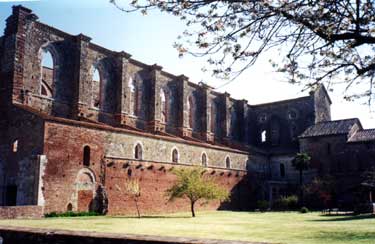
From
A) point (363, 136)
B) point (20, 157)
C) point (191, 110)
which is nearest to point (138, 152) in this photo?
point (20, 157)

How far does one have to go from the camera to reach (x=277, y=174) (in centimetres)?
4541

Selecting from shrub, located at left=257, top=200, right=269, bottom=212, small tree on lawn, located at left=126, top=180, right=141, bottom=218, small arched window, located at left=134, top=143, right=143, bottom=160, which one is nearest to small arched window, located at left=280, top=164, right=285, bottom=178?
shrub, located at left=257, top=200, right=269, bottom=212

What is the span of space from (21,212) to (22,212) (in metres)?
0.08

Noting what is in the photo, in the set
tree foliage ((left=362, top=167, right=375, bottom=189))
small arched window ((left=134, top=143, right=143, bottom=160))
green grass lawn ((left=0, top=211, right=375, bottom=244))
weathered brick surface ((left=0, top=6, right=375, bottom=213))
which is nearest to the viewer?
green grass lawn ((left=0, top=211, right=375, bottom=244))

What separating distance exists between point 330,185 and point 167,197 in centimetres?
1684

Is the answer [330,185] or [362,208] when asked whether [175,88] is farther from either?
[362,208]

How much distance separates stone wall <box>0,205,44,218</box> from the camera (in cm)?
1864

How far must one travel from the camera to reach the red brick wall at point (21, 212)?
18625 millimetres

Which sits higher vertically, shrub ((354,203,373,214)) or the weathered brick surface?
the weathered brick surface

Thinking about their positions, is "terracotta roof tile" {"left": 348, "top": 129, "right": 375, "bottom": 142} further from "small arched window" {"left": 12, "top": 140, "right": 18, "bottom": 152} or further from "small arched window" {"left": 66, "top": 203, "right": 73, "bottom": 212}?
"small arched window" {"left": 12, "top": 140, "right": 18, "bottom": 152}

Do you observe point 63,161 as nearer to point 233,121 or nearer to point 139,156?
point 139,156

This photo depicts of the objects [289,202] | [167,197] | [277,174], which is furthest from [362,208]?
[277,174]

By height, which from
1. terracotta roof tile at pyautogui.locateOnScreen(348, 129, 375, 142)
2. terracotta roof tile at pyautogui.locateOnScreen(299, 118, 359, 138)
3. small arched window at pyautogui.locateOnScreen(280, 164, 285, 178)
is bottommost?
small arched window at pyautogui.locateOnScreen(280, 164, 285, 178)

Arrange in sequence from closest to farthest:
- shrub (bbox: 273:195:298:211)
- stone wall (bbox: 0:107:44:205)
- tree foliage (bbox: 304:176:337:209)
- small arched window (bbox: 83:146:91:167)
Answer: stone wall (bbox: 0:107:44:205) < small arched window (bbox: 83:146:91:167) < shrub (bbox: 273:195:298:211) < tree foliage (bbox: 304:176:337:209)
